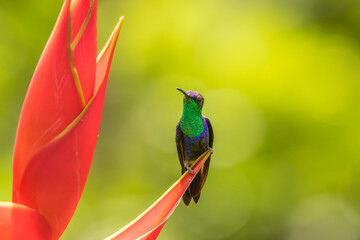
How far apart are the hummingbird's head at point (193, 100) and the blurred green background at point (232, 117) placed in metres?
1.62

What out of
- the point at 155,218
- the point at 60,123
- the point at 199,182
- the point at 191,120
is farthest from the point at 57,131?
the point at 191,120

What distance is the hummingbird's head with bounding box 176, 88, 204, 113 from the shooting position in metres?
0.81

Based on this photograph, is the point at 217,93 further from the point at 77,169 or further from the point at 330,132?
the point at 77,169

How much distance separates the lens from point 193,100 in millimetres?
834

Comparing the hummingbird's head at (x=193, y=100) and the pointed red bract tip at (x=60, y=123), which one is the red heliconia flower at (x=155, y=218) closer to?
the pointed red bract tip at (x=60, y=123)

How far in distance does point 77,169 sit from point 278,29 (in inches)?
96.2

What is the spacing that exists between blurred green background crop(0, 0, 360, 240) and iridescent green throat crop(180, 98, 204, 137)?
5.08ft

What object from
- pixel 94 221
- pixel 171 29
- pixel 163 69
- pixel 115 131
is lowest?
pixel 94 221

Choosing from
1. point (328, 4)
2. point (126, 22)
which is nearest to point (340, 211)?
point (328, 4)

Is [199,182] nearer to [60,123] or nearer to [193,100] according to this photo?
[193,100]

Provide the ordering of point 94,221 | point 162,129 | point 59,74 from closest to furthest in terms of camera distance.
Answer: point 59,74 < point 94,221 < point 162,129

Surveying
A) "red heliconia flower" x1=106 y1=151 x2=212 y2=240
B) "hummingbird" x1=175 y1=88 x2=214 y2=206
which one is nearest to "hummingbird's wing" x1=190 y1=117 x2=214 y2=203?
"hummingbird" x1=175 y1=88 x2=214 y2=206

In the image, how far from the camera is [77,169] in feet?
1.40

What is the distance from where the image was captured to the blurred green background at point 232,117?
2.54m
